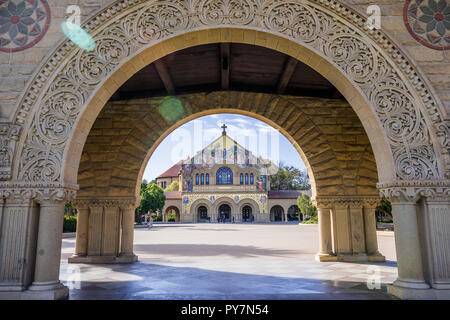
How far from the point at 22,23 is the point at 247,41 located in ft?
11.3

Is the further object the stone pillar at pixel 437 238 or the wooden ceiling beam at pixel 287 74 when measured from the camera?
the wooden ceiling beam at pixel 287 74

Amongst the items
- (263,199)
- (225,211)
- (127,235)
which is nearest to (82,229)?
(127,235)

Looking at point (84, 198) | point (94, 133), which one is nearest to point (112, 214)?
point (84, 198)

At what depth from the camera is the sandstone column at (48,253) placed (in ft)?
13.2

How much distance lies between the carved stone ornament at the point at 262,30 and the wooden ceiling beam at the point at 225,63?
47.6 inches

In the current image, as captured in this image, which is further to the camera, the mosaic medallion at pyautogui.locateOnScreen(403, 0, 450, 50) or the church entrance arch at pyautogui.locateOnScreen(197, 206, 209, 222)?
the church entrance arch at pyautogui.locateOnScreen(197, 206, 209, 222)

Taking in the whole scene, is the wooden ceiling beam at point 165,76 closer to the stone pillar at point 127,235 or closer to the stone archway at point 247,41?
the stone archway at point 247,41

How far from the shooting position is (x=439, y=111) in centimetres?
438

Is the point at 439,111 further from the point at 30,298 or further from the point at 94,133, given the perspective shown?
the point at 94,133

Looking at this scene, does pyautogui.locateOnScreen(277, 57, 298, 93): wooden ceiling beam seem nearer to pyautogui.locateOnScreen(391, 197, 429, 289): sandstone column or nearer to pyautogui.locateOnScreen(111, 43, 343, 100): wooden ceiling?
pyautogui.locateOnScreen(111, 43, 343, 100): wooden ceiling

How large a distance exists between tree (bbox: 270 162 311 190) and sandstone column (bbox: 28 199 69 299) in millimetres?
58253

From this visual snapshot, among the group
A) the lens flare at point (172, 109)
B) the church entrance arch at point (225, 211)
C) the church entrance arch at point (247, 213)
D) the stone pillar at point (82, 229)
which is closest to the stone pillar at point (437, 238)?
the lens flare at point (172, 109)

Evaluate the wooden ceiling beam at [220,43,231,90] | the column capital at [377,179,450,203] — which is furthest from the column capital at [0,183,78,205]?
the column capital at [377,179,450,203]

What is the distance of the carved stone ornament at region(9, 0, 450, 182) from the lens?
4.36 meters
